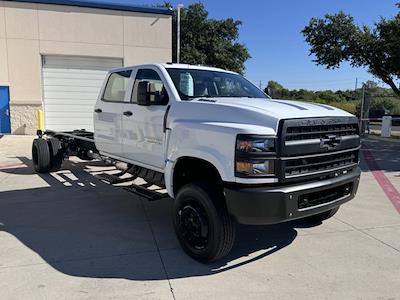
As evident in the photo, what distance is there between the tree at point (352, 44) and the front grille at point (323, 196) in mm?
15184

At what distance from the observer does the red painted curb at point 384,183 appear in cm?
742

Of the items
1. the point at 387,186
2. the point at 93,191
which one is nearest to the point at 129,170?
the point at 93,191

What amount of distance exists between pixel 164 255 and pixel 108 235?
101 centimetres

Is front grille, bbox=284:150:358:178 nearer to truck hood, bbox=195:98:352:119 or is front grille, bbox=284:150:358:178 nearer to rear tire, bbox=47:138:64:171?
truck hood, bbox=195:98:352:119

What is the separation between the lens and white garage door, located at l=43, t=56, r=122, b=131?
18.2 m

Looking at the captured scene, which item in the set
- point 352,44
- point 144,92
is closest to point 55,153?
point 144,92

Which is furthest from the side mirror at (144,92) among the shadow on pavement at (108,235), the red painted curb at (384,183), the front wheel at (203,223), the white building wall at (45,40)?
the white building wall at (45,40)

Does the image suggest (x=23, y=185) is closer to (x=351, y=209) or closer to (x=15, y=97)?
(x=351, y=209)

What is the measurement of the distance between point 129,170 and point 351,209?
3532 millimetres

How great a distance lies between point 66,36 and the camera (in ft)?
59.1

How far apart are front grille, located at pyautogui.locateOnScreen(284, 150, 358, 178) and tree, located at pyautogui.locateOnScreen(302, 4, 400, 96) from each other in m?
15.1

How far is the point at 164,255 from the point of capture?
15.3 feet

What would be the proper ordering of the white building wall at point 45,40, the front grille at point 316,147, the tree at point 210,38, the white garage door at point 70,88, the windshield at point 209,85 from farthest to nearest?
the tree at point 210,38, the white garage door at point 70,88, the white building wall at point 45,40, the windshield at point 209,85, the front grille at point 316,147

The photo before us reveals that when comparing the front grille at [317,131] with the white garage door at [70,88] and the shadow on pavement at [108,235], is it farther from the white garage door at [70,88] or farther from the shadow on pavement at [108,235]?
the white garage door at [70,88]
